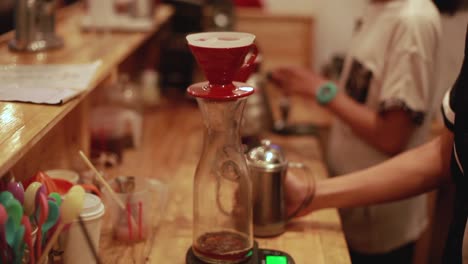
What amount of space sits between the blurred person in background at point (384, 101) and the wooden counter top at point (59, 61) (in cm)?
63

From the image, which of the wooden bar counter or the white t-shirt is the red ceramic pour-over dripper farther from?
the white t-shirt

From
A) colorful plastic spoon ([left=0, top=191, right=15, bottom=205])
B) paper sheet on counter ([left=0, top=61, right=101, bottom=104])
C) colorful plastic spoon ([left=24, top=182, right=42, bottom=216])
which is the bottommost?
colorful plastic spoon ([left=24, top=182, right=42, bottom=216])

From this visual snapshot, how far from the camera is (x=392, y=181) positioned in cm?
148

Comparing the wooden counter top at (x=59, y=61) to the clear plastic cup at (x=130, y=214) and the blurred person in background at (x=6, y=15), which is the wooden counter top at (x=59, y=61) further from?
the clear plastic cup at (x=130, y=214)

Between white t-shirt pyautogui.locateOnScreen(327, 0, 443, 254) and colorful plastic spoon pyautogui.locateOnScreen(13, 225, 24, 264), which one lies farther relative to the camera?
white t-shirt pyautogui.locateOnScreen(327, 0, 443, 254)

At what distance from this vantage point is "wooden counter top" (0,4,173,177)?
1.07m

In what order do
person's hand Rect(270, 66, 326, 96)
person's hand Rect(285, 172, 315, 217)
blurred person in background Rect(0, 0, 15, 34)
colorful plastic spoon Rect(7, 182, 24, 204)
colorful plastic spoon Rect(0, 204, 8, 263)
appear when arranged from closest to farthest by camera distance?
colorful plastic spoon Rect(0, 204, 8, 263) → colorful plastic spoon Rect(7, 182, 24, 204) → person's hand Rect(285, 172, 315, 217) → blurred person in background Rect(0, 0, 15, 34) → person's hand Rect(270, 66, 326, 96)

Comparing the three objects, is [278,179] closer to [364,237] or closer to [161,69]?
[364,237]

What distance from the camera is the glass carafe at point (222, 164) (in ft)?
3.72

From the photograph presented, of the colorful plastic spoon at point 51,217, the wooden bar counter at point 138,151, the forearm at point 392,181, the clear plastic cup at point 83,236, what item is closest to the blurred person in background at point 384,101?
the wooden bar counter at point 138,151

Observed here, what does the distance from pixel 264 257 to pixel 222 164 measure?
0.69 feet

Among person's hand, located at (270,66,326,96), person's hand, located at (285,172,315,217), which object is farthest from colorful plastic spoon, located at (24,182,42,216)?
person's hand, located at (270,66,326,96)

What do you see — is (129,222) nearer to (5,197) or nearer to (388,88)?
(5,197)

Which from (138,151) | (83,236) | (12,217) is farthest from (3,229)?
(138,151)
